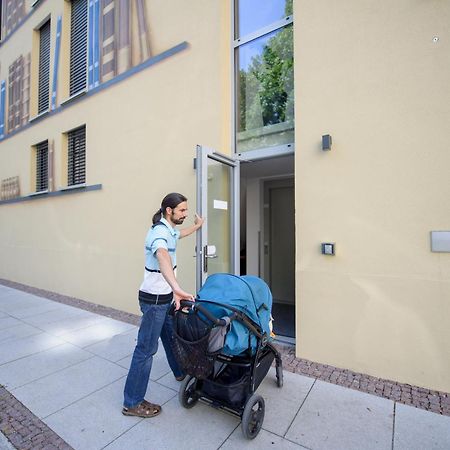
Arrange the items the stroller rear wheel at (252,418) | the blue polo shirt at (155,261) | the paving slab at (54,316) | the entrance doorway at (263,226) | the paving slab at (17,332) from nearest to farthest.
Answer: the stroller rear wheel at (252,418)
the blue polo shirt at (155,261)
the entrance doorway at (263,226)
the paving slab at (17,332)
the paving slab at (54,316)

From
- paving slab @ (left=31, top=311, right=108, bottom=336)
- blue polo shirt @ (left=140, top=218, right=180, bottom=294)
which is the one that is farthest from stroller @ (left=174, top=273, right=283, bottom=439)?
paving slab @ (left=31, top=311, right=108, bottom=336)

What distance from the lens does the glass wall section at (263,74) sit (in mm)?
3787

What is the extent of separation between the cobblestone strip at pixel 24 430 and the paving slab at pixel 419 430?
238 cm

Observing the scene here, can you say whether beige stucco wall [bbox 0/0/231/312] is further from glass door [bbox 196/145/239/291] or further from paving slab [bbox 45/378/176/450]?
paving slab [bbox 45/378/176/450]

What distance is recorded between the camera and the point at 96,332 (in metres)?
4.32

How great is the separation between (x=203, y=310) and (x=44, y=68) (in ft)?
28.7

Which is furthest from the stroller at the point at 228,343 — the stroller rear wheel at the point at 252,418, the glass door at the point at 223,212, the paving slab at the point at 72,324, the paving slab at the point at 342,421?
the paving slab at the point at 72,324

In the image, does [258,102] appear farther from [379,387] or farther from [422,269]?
[379,387]

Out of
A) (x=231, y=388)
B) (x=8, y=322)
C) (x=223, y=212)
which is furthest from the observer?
(x=8, y=322)

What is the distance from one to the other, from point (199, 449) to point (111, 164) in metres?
4.74

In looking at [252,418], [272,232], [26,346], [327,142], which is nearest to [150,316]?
[252,418]

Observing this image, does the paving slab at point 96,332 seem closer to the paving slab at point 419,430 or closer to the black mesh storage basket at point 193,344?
the black mesh storage basket at point 193,344

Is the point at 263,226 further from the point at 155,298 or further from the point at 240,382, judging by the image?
the point at 240,382

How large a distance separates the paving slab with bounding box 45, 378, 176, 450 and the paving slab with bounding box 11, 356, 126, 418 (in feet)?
0.39
